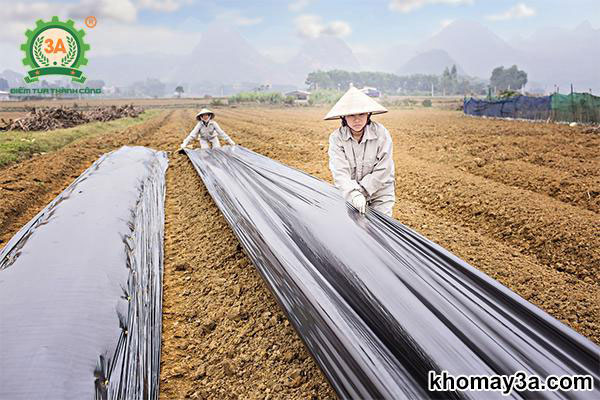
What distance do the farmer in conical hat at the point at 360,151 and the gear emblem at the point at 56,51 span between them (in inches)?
712

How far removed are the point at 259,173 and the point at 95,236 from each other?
2707 mm

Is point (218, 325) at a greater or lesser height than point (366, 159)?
lesser

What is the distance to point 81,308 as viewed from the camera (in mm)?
2090

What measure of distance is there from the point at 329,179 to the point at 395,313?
5.43m

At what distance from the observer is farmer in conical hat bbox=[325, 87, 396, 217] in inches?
124

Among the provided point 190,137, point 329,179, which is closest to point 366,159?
point 329,179

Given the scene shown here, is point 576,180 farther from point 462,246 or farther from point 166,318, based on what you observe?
point 166,318

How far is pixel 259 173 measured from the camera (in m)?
5.43

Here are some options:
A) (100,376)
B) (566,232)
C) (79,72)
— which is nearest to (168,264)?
(100,376)

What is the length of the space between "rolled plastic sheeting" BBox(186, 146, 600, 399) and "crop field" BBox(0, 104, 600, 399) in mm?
503

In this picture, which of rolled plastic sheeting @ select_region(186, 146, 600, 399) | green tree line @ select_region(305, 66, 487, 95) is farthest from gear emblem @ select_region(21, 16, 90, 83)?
green tree line @ select_region(305, 66, 487, 95)

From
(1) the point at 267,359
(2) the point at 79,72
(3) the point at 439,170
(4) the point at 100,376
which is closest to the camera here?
→ (4) the point at 100,376
